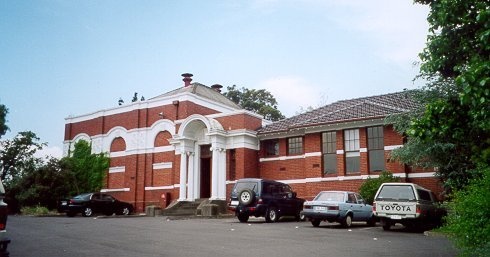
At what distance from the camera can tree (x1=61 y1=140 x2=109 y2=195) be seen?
3447 cm

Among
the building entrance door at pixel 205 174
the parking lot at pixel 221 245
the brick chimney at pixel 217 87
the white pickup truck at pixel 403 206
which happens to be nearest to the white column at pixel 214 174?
the building entrance door at pixel 205 174

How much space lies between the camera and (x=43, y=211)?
96.3ft

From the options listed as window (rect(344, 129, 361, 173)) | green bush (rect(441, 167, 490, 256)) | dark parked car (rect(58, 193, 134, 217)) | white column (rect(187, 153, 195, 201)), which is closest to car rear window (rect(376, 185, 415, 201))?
window (rect(344, 129, 361, 173))

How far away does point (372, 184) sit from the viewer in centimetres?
2227

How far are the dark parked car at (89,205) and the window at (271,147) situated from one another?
10.3 m

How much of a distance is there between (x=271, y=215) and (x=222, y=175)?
8219mm

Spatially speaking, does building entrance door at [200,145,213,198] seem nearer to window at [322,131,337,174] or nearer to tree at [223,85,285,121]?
window at [322,131,337,174]

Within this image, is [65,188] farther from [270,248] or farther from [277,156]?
[270,248]

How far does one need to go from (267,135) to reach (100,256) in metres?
20.0

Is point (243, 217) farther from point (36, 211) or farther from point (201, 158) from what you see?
point (36, 211)

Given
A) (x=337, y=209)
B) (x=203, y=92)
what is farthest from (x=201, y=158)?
(x=337, y=209)

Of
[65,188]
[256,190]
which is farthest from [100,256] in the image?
[65,188]

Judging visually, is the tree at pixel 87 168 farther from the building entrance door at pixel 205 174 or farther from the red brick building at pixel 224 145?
the building entrance door at pixel 205 174

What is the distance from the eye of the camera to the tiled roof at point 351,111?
2417 cm
